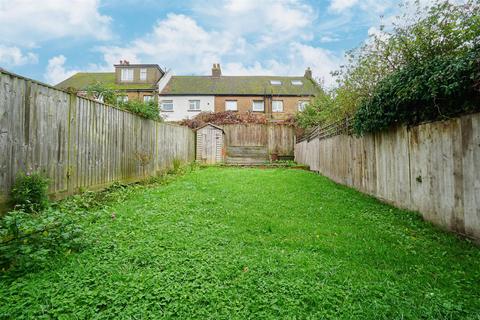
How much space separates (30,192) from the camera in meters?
3.39

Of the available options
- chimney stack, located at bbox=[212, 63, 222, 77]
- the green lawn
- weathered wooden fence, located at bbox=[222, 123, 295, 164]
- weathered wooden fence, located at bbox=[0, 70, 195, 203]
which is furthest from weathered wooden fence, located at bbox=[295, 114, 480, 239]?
chimney stack, located at bbox=[212, 63, 222, 77]

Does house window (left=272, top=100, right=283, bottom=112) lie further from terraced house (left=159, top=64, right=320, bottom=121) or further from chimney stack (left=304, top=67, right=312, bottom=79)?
chimney stack (left=304, top=67, right=312, bottom=79)

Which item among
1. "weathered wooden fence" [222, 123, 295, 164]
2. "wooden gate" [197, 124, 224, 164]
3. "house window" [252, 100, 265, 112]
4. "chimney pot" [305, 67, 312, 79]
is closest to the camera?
"wooden gate" [197, 124, 224, 164]

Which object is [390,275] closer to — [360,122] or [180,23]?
[360,122]

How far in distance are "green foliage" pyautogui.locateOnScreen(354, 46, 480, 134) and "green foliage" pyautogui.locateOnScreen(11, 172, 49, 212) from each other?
5852mm

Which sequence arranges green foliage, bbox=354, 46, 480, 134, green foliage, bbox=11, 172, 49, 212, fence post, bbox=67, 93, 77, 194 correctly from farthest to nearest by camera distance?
fence post, bbox=67, 93, 77, 194, green foliage, bbox=11, 172, 49, 212, green foliage, bbox=354, 46, 480, 134

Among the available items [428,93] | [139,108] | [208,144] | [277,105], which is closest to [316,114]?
[208,144]

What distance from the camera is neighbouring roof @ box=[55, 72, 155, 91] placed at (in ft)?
74.3

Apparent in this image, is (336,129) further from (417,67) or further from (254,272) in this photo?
(254,272)

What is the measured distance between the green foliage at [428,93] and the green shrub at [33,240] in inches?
192

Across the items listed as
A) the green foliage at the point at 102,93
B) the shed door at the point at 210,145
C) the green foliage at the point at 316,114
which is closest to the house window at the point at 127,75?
the shed door at the point at 210,145

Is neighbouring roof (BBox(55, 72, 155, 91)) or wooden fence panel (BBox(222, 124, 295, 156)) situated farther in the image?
neighbouring roof (BBox(55, 72, 155, 91))

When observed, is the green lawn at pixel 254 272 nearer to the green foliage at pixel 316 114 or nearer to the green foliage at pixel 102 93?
the green foliage at pixel 102 93

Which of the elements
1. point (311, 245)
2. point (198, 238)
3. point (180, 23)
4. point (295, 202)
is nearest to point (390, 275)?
point (311, 245)
